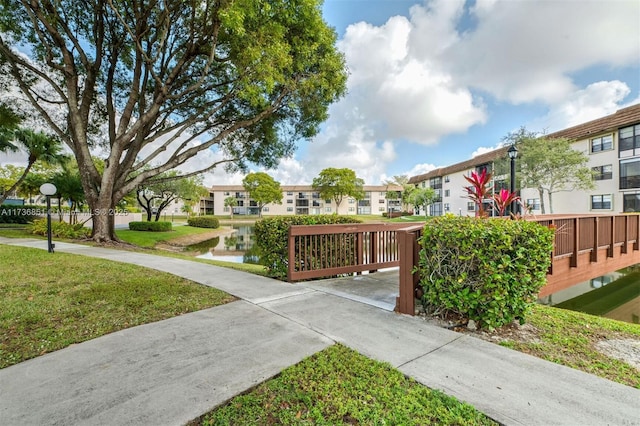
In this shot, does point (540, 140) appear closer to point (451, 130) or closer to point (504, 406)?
point (451, 130)

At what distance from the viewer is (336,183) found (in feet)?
158

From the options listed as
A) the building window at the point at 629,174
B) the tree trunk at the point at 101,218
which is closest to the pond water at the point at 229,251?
the tree trunk at the point at 101,218

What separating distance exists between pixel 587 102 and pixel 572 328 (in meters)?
16.1

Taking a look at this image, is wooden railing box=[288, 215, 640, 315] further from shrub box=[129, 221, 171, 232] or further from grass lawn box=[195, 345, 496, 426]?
shrub box=[129, 221, 171, 232]

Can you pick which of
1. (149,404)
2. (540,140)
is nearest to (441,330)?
(149,404)

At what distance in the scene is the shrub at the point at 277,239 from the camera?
561cm

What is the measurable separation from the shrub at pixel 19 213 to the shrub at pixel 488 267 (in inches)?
1106

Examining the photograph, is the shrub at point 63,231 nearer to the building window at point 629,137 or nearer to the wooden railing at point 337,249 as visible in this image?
the wooden railing at point 337,249

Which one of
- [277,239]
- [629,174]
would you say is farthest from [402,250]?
→ [629,174]

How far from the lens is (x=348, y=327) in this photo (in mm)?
3363

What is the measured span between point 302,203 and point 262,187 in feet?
60.7

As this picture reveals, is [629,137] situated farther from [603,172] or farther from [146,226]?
[146,226]

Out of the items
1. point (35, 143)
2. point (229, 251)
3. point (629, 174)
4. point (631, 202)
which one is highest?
point (35, 143)

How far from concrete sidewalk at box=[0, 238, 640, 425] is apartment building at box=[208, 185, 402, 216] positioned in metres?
57.1
